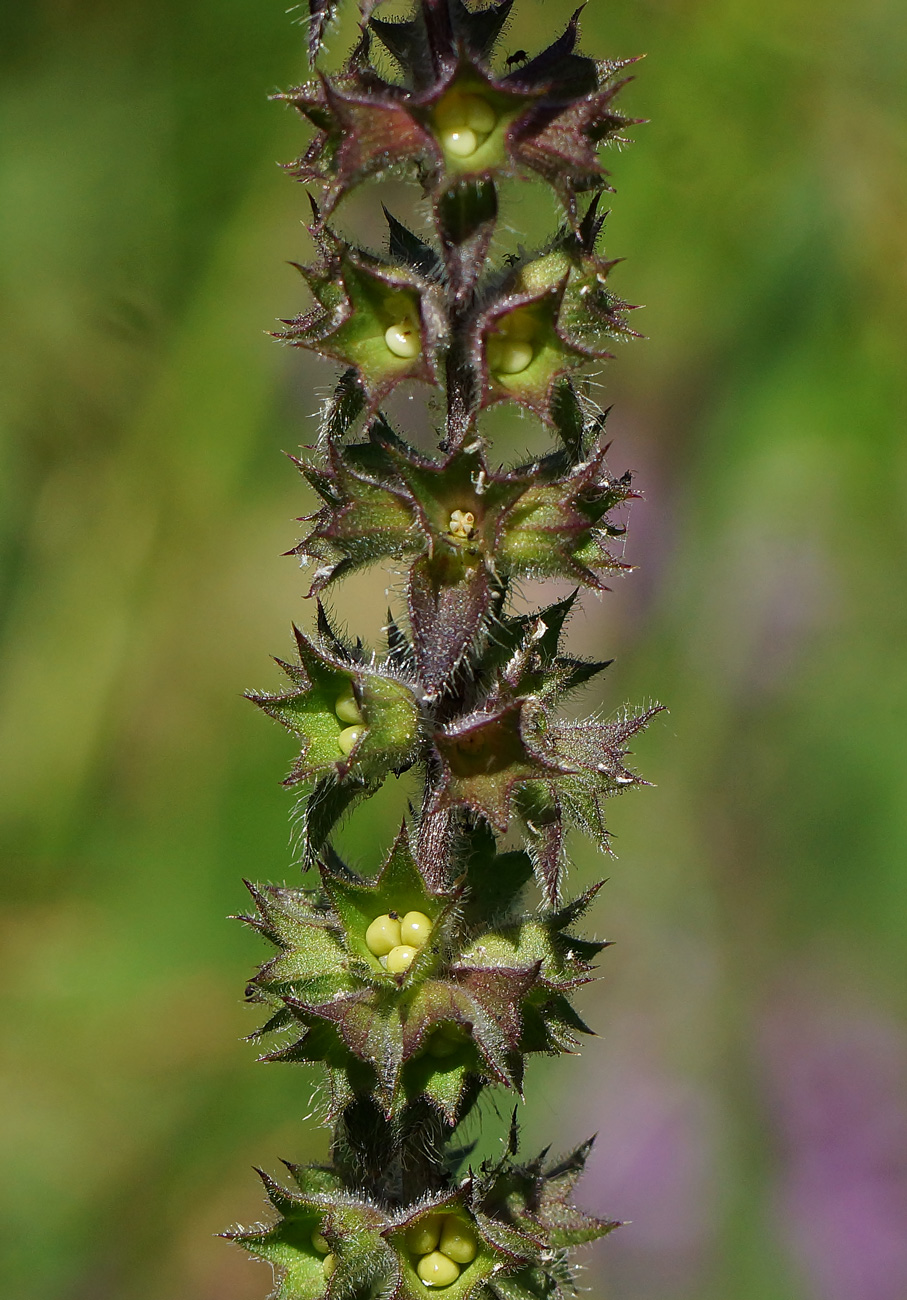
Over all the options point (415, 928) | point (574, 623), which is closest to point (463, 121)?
point (415, 928)

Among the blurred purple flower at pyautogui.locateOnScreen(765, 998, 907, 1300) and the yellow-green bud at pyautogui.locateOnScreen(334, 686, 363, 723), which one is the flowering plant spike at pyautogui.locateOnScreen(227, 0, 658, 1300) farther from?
the blurred purple flower at pyautogui.locateOnScreen(765, 998, 907, 1300)

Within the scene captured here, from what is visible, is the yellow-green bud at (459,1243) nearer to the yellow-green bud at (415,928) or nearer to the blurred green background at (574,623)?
the yellow-green bud at (415,928)

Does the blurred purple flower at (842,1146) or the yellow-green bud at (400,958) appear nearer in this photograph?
the yellow-green bud at (400,958)

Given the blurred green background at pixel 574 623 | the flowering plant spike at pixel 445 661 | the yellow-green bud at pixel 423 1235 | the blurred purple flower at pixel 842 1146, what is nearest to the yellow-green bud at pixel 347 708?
the flowering plant spike at pixel 445 661

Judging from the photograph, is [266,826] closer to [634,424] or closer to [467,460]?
[634,424]

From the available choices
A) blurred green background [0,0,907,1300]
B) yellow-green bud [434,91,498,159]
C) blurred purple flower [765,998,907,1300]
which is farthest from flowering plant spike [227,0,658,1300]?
blurred purple flower [765,998,907,1300]

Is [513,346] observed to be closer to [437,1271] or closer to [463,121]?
[463,121]
